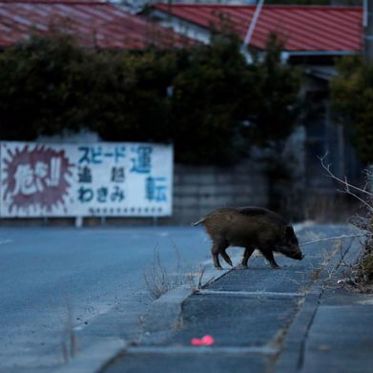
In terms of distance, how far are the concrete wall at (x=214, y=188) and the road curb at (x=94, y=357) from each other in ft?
56.8

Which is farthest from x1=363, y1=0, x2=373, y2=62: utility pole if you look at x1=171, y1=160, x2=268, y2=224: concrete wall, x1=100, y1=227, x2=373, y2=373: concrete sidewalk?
x1=100, y1=227, x2=373, y2=373: concrete sidewalk

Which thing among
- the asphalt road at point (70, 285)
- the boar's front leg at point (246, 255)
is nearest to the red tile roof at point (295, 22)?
the asphalt road at point (70, 285)

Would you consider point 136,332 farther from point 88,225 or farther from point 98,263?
point 88,225

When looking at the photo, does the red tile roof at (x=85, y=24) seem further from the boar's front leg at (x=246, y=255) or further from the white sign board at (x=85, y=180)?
the boar's front leg at (x=246, y=255)

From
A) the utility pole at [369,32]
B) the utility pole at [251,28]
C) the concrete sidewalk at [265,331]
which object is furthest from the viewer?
the utility pole at [251,28]

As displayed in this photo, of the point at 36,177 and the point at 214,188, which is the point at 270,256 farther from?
the point at 214,188

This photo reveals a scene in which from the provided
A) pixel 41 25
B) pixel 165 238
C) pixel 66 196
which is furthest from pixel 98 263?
pixel 41 25

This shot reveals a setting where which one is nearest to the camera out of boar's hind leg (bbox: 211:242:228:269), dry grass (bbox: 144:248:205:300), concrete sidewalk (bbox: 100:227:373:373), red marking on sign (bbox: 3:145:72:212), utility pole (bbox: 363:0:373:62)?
concrete sidewalk (bbox: 100:227:373:373)

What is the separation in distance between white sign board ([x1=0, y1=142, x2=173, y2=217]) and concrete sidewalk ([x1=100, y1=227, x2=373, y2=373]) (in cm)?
1405

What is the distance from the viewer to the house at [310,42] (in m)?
26.8

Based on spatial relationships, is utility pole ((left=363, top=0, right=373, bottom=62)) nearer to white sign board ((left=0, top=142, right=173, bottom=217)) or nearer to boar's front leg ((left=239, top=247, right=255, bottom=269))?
white sign board ((left=0, top=142, right=173, bottom=217))

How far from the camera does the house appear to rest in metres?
26.8

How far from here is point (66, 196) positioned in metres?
24.2

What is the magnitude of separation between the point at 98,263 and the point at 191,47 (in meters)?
12.0
